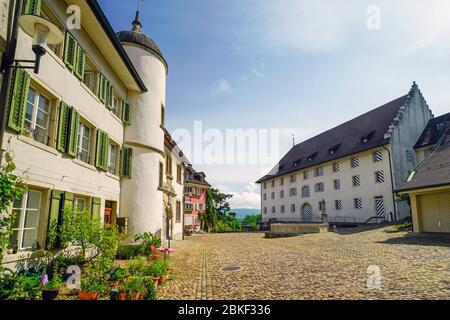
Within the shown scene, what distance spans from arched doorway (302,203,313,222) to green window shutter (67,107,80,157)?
35402 mm

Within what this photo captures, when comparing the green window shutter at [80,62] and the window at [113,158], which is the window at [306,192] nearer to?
the window at [113,158]

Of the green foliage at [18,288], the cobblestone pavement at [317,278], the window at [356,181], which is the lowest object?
the cobblestone pavement at [317,278]

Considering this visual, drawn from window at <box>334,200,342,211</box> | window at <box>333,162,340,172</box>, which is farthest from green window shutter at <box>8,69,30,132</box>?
window at <box>333,162,340,172</box>

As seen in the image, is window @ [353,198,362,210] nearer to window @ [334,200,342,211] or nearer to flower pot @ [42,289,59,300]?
window @ [334,200,342,211]

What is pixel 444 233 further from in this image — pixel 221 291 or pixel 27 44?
pixel 27 44

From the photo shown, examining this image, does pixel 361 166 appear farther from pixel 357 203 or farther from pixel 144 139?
pixel 144 139

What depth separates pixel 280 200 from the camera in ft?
156

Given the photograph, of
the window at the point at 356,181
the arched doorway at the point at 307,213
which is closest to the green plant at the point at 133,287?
the window at the point at 356,181

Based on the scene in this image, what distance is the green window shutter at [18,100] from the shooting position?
6324mm

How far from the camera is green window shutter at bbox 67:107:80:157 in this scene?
891cm

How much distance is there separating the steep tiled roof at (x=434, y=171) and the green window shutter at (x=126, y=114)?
16.9m
